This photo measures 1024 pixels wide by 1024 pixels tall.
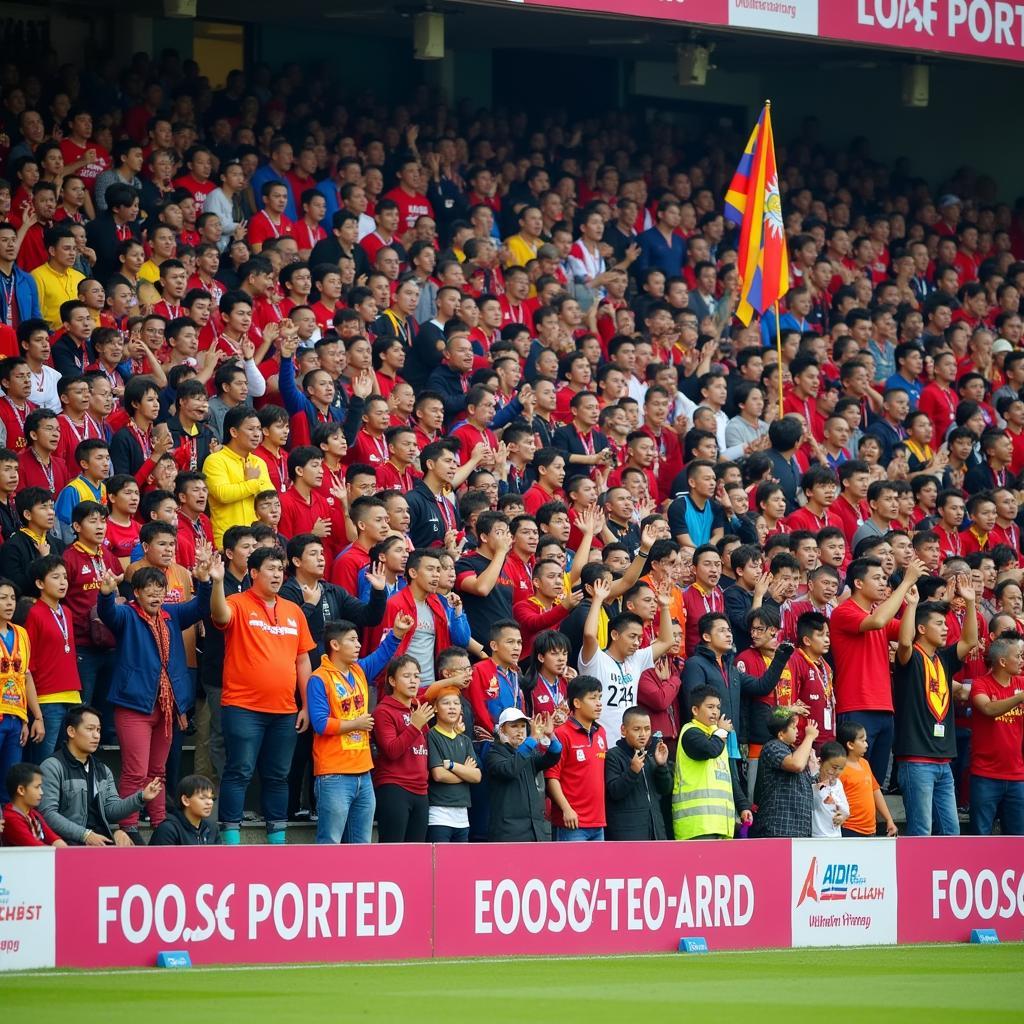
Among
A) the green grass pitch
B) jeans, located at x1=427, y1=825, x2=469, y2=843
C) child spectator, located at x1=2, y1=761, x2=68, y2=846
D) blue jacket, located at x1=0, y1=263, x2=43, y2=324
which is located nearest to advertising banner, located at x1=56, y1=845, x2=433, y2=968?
the green grass pitch

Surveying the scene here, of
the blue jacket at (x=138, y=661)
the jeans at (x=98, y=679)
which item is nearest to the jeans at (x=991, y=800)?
the blue jacket at (x=138, y=661)

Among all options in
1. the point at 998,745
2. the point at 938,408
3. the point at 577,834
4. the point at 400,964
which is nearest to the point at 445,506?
the point at 577,834

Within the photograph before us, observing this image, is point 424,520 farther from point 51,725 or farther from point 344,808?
point 51,725

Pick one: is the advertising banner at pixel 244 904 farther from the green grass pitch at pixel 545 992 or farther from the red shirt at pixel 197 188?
the red shirt at pixel 197 188

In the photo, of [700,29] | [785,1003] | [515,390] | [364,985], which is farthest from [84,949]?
[700,29]

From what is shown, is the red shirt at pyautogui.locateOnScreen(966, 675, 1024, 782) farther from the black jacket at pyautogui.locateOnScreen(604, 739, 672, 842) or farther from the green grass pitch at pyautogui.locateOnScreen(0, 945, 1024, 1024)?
the green grass pitch at pyautogui.locateOnScreen(0, 945, 1024, 1024)

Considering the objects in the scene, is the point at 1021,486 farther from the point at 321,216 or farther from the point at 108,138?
the point at 108,138

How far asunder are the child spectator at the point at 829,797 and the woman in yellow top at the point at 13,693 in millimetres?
5652

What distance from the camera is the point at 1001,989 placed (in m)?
11.5

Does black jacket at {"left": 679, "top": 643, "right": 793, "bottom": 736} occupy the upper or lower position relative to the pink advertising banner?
upper

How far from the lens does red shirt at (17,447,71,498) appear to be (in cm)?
1412

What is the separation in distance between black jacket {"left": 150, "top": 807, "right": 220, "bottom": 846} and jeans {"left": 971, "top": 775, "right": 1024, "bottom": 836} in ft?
22.0

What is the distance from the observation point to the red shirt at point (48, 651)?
12852mm

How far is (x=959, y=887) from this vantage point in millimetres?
14633
